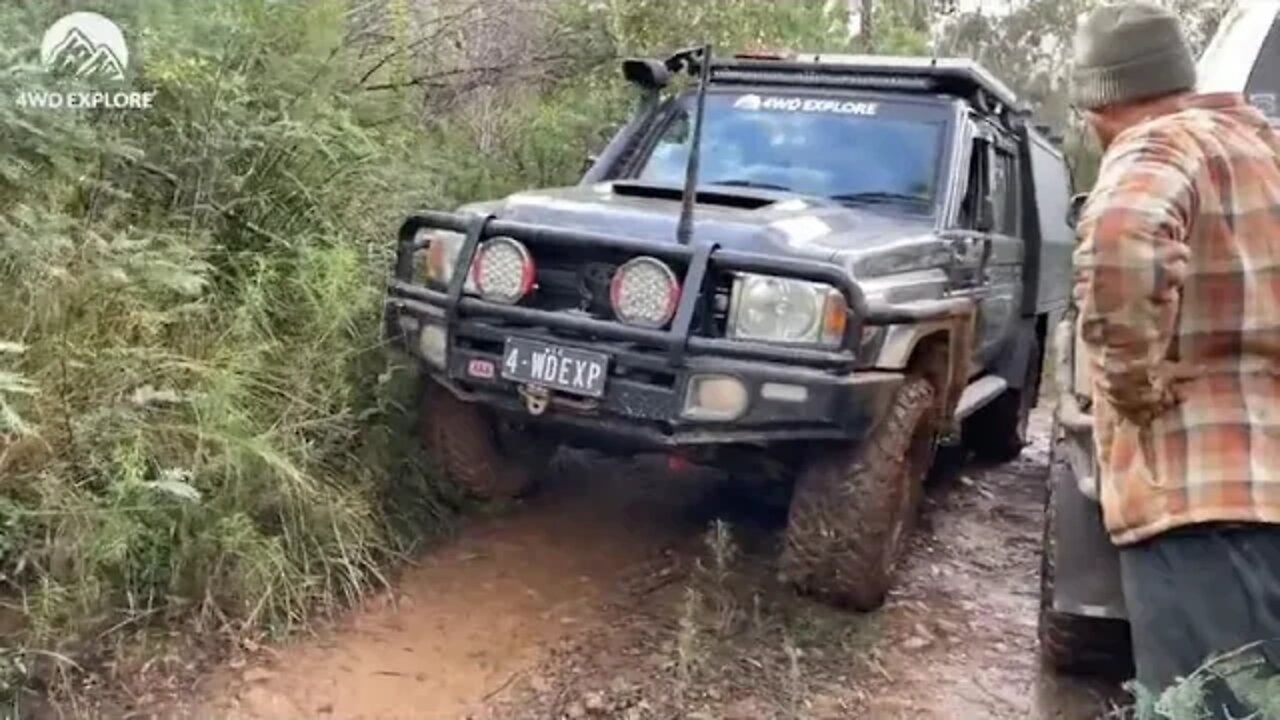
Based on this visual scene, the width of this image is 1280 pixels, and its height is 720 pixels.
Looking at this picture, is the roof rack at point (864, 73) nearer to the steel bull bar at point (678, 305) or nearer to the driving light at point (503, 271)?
the steel bull bar at point (678, 305)

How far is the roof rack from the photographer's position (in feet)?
17.2

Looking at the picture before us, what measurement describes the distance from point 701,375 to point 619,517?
1388mm

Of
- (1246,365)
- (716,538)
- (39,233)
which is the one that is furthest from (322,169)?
(1246,365)

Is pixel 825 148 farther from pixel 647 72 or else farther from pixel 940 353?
pixel 940 353

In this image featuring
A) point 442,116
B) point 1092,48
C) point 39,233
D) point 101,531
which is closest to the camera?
point 1092,48

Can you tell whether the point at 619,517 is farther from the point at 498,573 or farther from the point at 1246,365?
the point at 1246,365

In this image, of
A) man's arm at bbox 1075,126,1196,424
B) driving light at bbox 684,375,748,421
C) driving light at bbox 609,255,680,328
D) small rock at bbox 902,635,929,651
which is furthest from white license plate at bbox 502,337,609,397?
man's arm at bbox 1075,126,1196,424

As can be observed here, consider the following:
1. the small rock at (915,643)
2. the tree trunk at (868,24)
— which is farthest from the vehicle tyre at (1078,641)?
the tree trunk at (868,24)

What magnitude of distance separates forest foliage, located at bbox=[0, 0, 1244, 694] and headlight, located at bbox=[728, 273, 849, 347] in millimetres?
1349

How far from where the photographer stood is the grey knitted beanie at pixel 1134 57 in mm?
2307

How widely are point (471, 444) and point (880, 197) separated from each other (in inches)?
71.6

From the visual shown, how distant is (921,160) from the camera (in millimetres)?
5086

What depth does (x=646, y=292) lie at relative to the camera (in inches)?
159

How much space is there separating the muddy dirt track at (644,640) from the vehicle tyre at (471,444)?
0.16 metres
